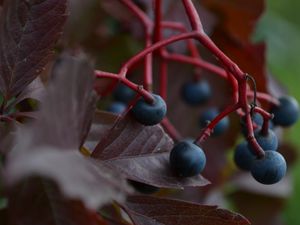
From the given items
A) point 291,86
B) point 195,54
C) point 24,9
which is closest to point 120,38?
point 195,54

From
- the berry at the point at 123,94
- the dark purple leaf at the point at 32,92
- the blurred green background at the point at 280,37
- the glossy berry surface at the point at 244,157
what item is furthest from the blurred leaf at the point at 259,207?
the dark purple leaf at the point at 32,92

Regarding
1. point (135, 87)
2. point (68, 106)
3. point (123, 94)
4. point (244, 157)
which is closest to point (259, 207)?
point (123, 94)

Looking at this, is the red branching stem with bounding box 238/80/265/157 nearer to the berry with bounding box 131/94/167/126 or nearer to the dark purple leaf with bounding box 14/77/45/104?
the berry with bounding box 131/94/167/126

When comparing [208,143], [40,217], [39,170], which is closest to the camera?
[39,170]

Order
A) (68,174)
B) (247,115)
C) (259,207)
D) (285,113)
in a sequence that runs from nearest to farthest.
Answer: (68,174) < (247,115) < (285,113) < (259,207)

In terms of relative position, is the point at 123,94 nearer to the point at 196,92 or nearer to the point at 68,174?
the point at 196,92

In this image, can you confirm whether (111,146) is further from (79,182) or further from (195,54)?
(195,54)
